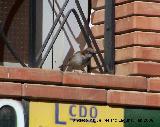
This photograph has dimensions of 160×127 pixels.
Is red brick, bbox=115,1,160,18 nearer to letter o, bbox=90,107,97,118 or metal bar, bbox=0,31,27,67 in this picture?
letter o, bbox=90,107,97,118

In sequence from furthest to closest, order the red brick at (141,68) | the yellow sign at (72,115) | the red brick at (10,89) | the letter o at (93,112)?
1. the red brick at (141,68)
2. the letter o at (93,112)
3. the yellow sign at (72,115)
4. the red brick at (10,89)

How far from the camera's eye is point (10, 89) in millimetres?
6078

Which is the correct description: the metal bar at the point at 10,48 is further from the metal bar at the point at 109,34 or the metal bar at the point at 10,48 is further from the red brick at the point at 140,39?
the red brick at the point at 140,39

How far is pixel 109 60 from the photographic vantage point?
680 centimetres

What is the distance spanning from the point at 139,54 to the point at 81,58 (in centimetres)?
53

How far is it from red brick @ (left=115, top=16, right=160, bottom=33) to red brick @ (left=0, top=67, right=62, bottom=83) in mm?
870

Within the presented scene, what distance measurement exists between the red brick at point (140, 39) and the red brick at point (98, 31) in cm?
28

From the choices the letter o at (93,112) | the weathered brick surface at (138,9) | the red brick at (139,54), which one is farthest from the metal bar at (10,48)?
the weathered brick surface at (138,9)

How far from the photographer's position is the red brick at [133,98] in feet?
21.3

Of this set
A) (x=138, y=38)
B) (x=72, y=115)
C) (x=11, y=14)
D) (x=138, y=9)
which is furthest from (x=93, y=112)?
(x=11, y=14)

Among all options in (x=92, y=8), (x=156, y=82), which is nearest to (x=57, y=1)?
(x=92, y=8)

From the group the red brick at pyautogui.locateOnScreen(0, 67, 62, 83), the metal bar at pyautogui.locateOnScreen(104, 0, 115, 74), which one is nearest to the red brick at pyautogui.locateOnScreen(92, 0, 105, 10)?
the metal bar at pyautogui.locateOnScreen(104, 0, 115, 74)

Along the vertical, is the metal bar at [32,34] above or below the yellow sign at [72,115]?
above

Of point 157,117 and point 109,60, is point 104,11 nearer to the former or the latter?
point 109,60
